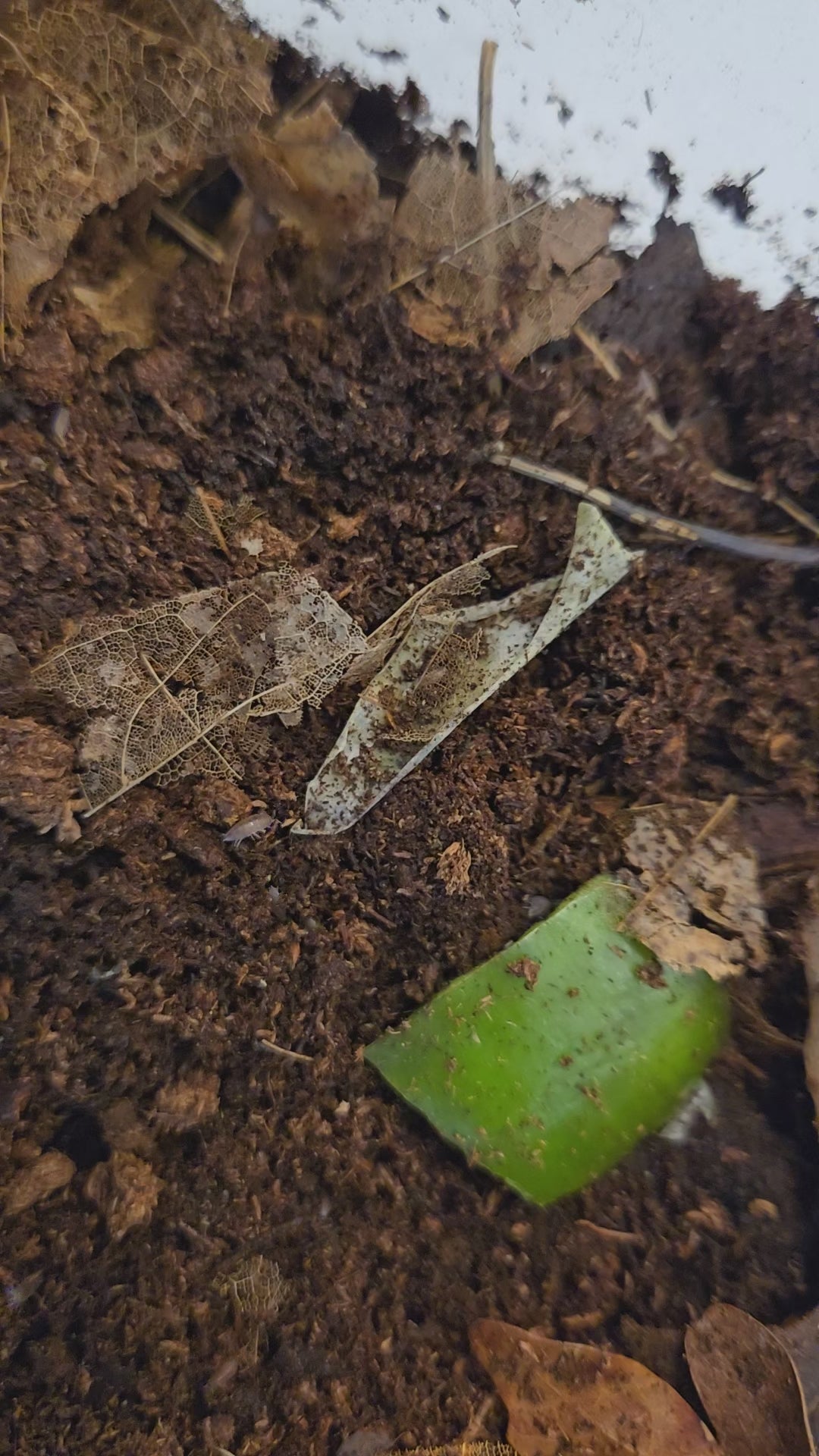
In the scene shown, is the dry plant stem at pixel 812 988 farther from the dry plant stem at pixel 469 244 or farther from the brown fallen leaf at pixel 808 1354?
the dry plant stem at pixel 469 244

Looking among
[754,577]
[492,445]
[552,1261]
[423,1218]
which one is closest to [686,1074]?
[552,1261]

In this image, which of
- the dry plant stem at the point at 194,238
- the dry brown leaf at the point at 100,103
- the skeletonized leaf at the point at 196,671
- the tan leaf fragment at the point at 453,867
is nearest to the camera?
the dry brown leaf at the point at 100,103

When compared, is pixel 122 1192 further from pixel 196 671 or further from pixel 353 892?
pixel 196 671

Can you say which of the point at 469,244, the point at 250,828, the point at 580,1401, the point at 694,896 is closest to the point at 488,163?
the point at 469,244

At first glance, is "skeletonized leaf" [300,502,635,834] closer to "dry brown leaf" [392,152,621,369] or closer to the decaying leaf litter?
the decaying leaf litter

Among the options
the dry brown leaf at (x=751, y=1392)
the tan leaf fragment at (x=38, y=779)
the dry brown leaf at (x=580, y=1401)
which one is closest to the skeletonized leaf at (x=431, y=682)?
the tan leaf fragment at (x=38, y=779)

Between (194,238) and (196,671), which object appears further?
(196,671)

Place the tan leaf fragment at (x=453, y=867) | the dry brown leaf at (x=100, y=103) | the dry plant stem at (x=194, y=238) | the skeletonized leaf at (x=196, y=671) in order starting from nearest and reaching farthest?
the dry brown leaf at (x=100, y=103)
the dry plant stem at (x=194, y=238)
the skeletonized leaf at (x=196, y=671)
the tan leaf fragment at (x=453, y=867)

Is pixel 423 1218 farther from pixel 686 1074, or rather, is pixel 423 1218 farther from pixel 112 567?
pixel 112 567
